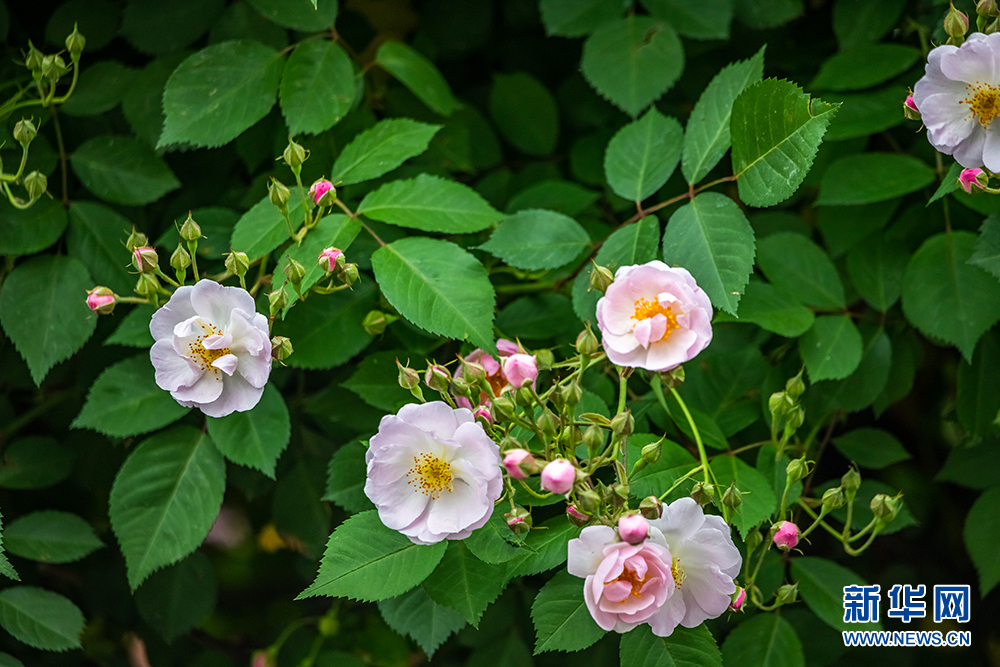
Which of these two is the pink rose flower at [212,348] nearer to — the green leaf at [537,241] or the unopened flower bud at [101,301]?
the unopened flower bud at [101,301]

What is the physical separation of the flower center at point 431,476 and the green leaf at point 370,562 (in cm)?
10

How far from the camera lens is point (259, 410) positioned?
1319mm

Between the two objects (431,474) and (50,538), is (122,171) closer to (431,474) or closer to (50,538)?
(50,538)

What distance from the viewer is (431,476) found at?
100cm

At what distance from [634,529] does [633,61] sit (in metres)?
1.00

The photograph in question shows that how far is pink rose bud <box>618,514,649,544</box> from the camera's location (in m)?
0.90

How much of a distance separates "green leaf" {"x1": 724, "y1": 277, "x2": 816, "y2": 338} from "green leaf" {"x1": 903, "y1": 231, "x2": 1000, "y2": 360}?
192mm

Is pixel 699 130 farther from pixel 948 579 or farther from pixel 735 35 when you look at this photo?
pixel 948 579

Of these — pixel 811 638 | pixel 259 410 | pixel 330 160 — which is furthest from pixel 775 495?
pixel 330 160

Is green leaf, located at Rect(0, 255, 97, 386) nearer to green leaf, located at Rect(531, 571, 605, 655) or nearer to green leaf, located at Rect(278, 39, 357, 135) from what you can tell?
green leaf, located at Rect(278, 39, 357, 135)

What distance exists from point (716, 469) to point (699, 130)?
55cm

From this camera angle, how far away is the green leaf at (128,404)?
1294 millimetres

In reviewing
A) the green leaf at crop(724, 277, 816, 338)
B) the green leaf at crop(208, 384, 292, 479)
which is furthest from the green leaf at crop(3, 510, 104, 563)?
the green leaf at crop(724, 277, 816, 338)

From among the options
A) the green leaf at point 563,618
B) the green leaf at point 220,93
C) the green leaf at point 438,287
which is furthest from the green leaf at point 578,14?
the green leaf at point 563,618
